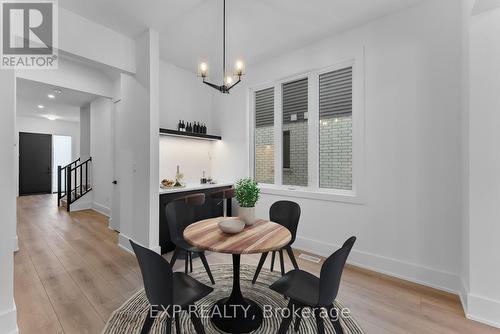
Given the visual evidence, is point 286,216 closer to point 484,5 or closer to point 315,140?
point 315,140

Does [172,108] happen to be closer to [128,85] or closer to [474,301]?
[128,85]

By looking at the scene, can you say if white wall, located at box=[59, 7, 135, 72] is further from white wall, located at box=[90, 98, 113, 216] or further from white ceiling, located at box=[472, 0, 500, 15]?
white ceiling, located at box=[472, 0, 500, 15]

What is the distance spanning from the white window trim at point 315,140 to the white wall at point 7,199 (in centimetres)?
309

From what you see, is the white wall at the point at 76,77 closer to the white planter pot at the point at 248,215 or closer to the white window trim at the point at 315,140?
the white window trim at the point at 315,140

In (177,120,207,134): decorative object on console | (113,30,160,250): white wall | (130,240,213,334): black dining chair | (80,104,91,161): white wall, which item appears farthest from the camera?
(80,104,91,161): white wall

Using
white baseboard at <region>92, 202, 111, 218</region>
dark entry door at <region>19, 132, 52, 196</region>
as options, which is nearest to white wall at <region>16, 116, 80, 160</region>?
dark entry door at <region>19, 132, 52, 196</region>

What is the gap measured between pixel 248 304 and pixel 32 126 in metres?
10.6

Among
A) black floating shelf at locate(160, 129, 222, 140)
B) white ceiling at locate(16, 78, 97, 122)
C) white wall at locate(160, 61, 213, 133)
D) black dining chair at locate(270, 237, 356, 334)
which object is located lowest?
black dining chair at locate(270, 237, 356, 334)

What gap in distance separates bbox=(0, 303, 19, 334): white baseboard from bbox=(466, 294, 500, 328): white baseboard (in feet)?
12.5

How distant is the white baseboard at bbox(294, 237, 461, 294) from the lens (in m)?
2.39

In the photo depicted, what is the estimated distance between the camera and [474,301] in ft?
6.55

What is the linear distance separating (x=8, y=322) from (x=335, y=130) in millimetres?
3911

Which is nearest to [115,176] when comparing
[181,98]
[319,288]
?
[181,98]

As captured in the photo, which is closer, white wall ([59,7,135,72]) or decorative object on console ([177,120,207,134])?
white wall ([59,7,135,72])
